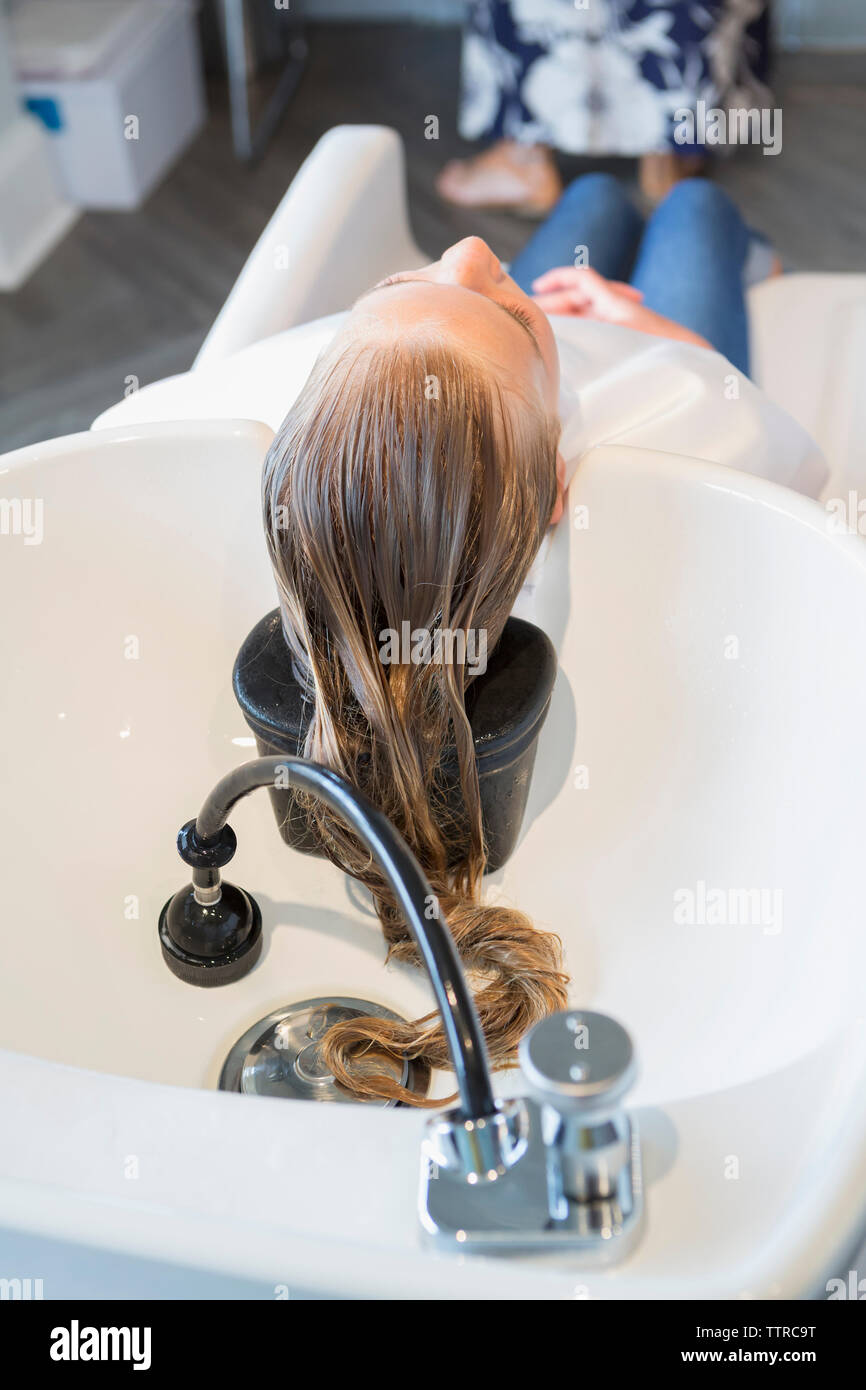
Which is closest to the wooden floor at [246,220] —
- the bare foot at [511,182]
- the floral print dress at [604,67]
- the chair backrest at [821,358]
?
the bare foot at [511,182]

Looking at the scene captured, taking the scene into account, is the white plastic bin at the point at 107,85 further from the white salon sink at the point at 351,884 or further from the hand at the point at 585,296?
the white salon sink at the point at 351,884

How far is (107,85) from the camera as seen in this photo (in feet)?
7.86

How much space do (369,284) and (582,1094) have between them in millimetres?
1136

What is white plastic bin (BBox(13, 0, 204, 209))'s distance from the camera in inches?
94.3

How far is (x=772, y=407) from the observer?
108 centimetres

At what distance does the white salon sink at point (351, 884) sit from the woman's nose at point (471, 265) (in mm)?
137

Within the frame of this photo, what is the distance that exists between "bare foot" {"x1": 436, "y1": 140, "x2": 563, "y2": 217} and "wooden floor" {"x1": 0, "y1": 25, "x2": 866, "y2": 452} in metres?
0.04

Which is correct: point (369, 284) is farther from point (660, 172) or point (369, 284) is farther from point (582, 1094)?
point (660, 172)

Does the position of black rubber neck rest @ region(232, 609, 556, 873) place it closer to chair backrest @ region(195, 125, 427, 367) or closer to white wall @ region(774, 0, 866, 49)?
chair backrest @ region(195, 125, 427, 367)

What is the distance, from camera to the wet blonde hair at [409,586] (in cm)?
67

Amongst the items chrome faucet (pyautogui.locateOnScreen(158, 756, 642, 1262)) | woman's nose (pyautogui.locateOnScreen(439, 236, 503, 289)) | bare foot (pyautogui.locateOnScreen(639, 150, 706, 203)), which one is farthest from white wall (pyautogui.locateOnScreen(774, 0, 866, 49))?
chrome faucet (pyautogui.locateOnScreen(158, 756, 642, 1262))

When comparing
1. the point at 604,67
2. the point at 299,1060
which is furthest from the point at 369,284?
the point at 604,67
